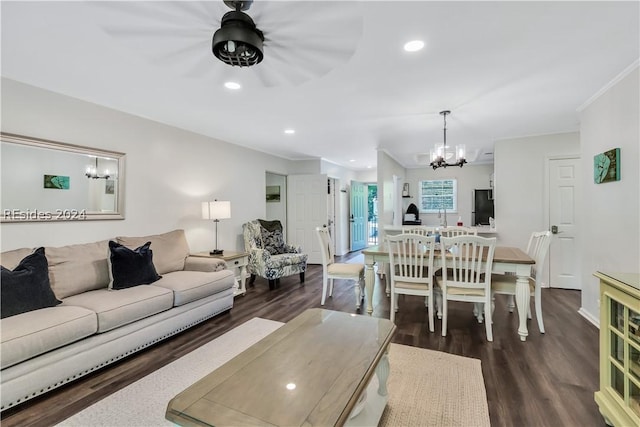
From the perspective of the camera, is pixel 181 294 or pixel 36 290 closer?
pixel 36 290

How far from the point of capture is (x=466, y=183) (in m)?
7.41

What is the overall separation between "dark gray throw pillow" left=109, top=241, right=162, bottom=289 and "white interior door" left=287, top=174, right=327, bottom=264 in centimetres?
374

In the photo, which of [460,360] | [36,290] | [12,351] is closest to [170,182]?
[36,290]

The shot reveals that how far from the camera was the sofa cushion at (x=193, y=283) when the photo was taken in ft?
9.59

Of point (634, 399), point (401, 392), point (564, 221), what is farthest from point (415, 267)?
point (564, 221)

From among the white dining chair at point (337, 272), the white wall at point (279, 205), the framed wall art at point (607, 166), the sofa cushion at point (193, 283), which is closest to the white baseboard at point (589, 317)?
the framed wall art at point (607, 166)

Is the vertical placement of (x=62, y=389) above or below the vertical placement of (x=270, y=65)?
below

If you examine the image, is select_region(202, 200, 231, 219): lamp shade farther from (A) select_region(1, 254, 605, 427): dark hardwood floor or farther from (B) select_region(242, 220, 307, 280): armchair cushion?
(A) select_region(1, 254, 605, 427): dark hardwood floor

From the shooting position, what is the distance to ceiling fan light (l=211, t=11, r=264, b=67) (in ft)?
4.80

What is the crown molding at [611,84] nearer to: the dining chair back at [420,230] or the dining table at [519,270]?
the dining table at [519,270]

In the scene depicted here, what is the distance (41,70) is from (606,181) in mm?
5134

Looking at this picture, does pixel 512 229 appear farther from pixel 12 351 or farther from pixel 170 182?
pixel 12 351

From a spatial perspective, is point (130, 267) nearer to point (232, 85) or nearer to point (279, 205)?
point (232, 85)

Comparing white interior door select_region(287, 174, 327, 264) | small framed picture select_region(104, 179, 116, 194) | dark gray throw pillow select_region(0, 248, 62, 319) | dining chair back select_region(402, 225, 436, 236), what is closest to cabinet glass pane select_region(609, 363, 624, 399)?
dining chair back select_region(402, 225, 436, 236)
